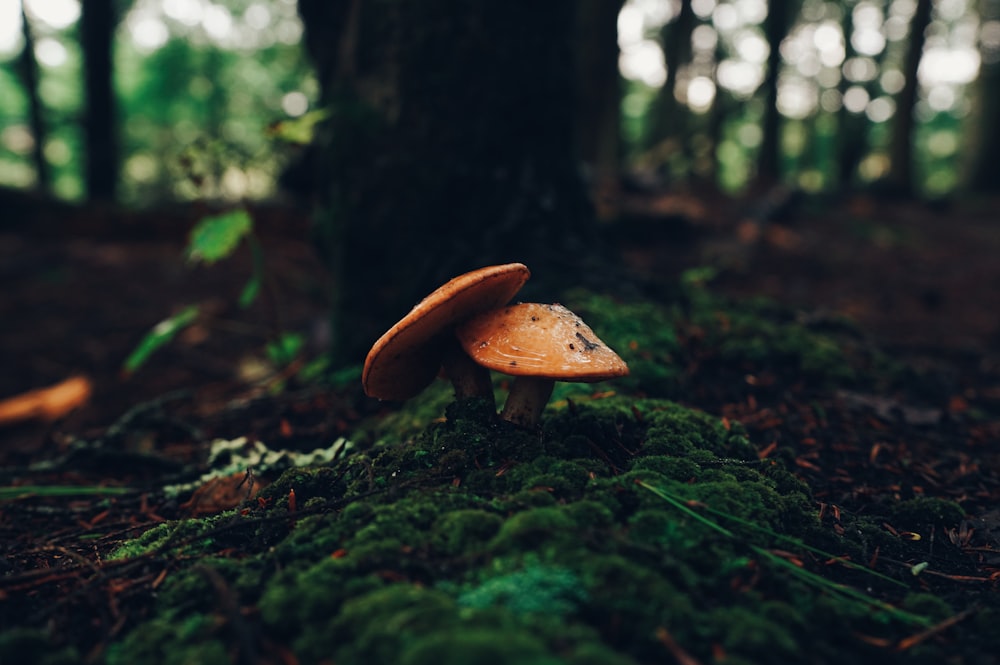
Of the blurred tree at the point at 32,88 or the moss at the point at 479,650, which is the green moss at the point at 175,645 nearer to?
the moss at the point at 479,650

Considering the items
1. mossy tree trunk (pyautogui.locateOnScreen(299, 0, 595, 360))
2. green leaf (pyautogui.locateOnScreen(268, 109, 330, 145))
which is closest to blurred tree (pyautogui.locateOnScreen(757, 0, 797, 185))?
mossy tree trunk (pyautogui.locateOnScreen(299, 0, 595, 360))

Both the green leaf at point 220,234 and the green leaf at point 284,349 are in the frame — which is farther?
the green leaf at point 284,349

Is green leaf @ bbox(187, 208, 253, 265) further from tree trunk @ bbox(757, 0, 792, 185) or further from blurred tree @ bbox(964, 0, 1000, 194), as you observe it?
blurred tree @ bbox(964, 0, 1000, 194)

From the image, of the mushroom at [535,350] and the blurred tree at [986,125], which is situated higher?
the blurred tree at [986,125]

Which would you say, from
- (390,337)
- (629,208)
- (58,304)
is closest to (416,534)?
(390,337)

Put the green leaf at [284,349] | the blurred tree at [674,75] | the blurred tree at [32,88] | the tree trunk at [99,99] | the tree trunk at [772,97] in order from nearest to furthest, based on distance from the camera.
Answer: the green leaf at [284,349]
the tree trunk at [99,99]
the blurred tree at [32,88]
the tree trunk at [772,97]
the blurred tree at [674,75]

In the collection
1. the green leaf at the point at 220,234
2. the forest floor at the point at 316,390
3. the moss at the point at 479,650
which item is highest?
the green leaf at the point at 220,234

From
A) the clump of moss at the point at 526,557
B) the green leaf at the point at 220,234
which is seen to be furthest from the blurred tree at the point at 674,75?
the clump of moss at the point at 526,557

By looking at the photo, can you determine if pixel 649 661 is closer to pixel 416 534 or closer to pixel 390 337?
pixel 416 534
